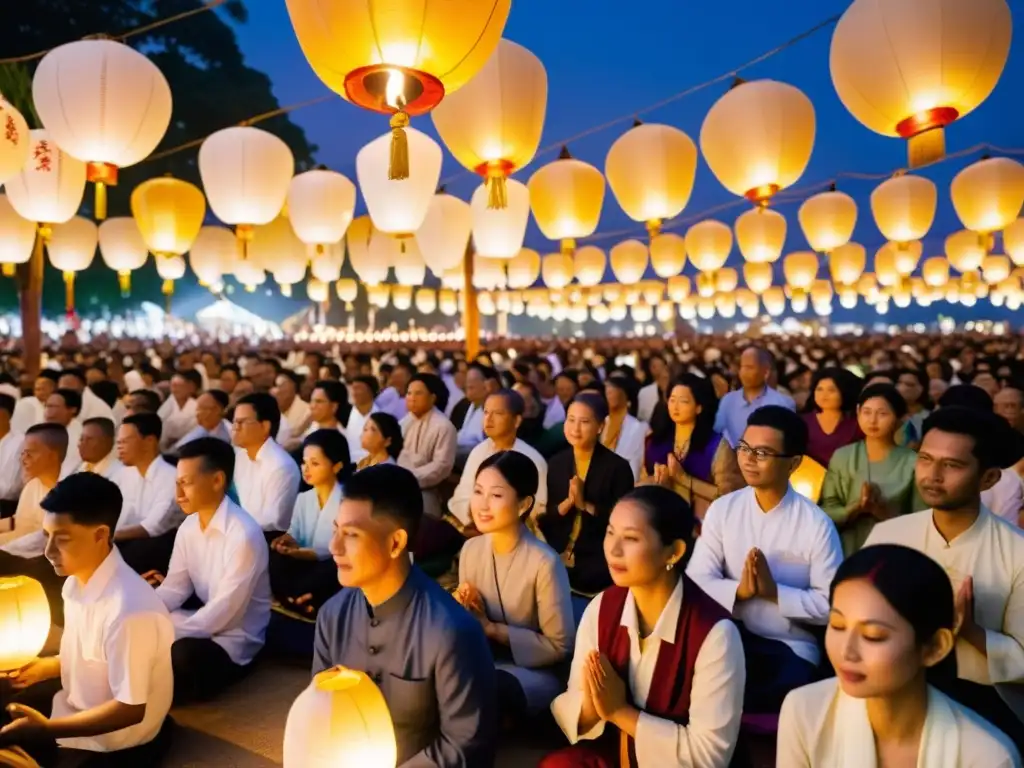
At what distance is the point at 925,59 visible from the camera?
4613 mm

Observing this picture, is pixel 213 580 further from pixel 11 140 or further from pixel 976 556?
pixel 11 140

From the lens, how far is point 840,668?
1.72 metres

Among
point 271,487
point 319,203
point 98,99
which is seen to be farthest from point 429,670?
point 319,203

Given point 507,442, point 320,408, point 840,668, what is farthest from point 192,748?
point 320,408

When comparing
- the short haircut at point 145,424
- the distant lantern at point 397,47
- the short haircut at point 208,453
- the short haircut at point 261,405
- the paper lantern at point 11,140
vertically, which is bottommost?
the short haircut at point 208,453

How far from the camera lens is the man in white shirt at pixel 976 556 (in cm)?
255

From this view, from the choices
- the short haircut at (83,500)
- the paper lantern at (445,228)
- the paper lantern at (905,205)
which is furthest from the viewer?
the paper lantern at (445,228)

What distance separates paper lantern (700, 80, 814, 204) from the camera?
6160mm

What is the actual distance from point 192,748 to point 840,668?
2911 mm

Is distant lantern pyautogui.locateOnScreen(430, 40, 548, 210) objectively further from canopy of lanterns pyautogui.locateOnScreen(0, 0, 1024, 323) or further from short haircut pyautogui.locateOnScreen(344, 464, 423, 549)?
short haircut pyautogui.locateOnScreen(344, 464, 423, 549)

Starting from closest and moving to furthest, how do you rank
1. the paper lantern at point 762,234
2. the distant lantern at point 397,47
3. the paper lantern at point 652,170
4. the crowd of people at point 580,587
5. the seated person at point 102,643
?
1. the crowd of people at point 580,587
2. the seated person at point 102,643
3. the distant lantern at point 397,47
4. the paper lantern at point 652,170
5. the paper lantern at point 762,234

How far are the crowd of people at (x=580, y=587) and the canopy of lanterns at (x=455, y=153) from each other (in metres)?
1.86

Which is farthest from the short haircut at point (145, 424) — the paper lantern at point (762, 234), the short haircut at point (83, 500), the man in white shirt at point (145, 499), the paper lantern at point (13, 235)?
the paper lantern at point (762, 234)

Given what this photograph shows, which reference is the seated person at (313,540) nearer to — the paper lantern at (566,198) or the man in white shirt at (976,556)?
the man in white shirt at (976,556)
